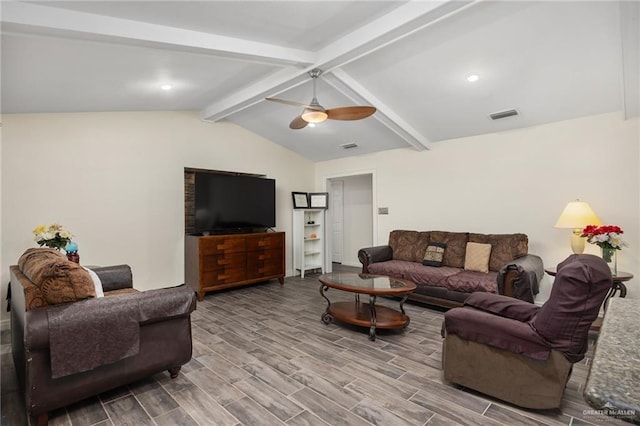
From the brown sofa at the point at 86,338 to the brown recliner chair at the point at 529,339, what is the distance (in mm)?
2068

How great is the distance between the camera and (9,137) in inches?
137

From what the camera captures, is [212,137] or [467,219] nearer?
[467,219]

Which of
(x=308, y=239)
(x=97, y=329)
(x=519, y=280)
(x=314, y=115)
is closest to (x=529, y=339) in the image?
(x=519, y=280)

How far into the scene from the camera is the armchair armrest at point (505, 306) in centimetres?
223

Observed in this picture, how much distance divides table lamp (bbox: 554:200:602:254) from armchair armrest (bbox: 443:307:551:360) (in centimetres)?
199

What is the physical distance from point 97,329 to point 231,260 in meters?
3.08

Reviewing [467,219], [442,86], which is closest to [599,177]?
[467,219]

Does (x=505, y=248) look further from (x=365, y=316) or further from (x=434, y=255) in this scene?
(x=365, y=316)

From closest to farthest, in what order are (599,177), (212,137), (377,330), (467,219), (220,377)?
(220,377), (377,330), (599,177), (467,219), (212,137)

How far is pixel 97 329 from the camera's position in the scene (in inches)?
77.2

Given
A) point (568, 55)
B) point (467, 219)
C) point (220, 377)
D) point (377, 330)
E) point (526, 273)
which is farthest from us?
point (467, 219)

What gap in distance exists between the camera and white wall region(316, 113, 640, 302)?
3.56m

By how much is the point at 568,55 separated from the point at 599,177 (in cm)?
163

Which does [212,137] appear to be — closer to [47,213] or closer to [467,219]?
[47,213]
